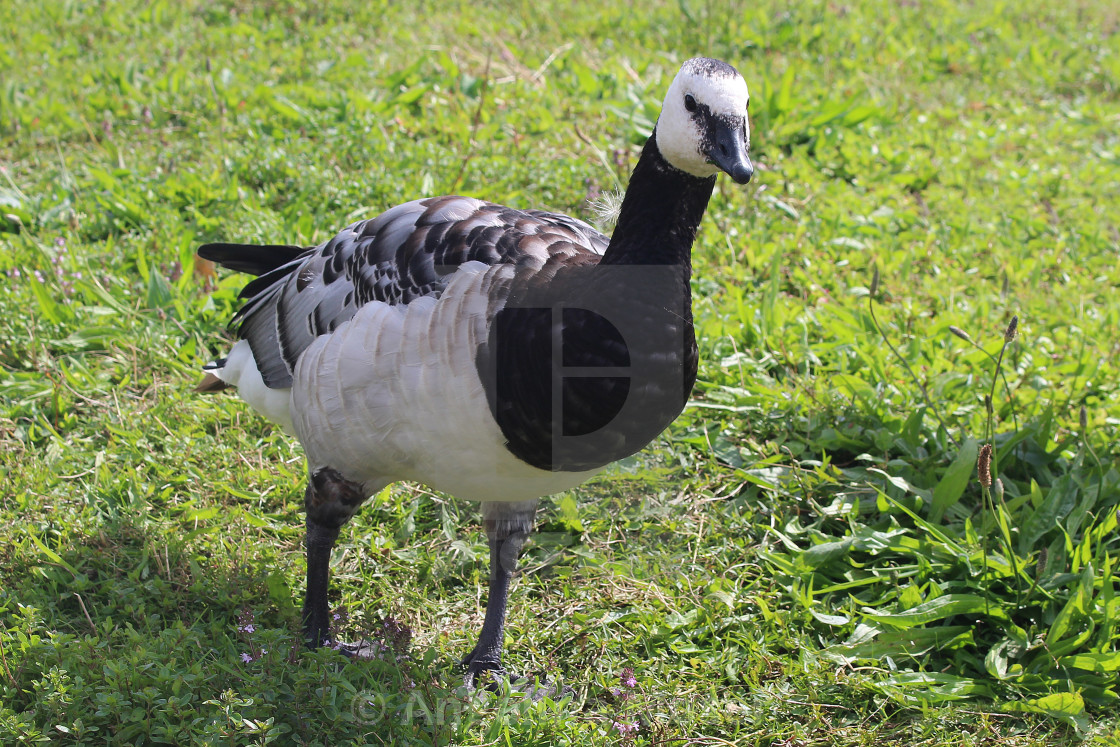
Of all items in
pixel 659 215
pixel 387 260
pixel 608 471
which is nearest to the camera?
pixel 659 215

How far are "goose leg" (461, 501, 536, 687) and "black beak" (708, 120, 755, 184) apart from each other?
54.2 inches

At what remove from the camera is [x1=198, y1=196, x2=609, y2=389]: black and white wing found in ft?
9.33

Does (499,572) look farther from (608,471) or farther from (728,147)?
(728,147)

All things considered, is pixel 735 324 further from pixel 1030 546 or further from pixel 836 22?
pixel 836 22

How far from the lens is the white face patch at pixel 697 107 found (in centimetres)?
251

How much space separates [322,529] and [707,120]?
69.9 inches

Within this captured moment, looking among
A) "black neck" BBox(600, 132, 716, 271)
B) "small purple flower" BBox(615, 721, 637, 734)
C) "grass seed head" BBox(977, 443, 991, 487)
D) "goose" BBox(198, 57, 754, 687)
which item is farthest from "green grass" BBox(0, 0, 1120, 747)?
"black neck" BBox(600, 132, 716, 271)

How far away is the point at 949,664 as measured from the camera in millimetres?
3293

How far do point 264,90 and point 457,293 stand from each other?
3.97m

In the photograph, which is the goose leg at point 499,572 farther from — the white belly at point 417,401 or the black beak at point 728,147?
the black beak at point 728,147

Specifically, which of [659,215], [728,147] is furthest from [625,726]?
[728,147]

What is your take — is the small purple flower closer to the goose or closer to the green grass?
the green grass

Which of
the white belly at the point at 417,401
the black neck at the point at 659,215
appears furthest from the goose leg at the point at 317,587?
the black neck at the point at 659,215

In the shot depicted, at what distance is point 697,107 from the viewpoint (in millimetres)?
2525
